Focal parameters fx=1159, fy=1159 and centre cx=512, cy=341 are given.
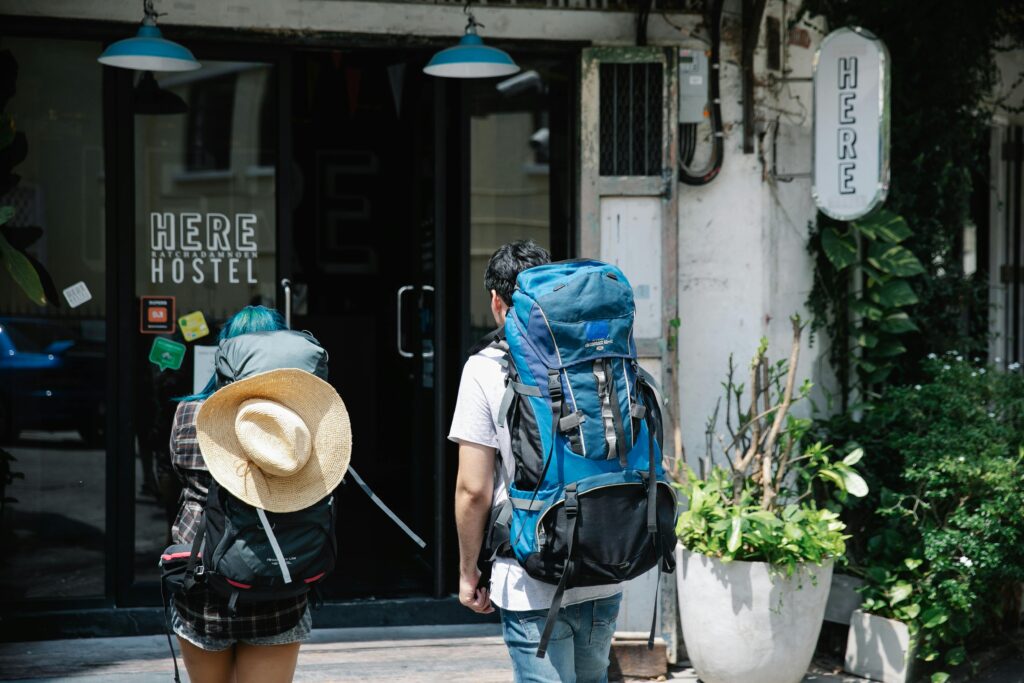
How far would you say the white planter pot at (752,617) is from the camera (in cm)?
489

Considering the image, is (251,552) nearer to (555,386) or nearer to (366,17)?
(555,386)

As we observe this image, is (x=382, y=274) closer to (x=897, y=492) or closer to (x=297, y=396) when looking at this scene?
(x=897, y=492)

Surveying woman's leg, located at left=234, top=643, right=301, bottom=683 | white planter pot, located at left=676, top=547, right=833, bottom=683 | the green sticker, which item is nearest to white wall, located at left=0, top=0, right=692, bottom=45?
the green sticker

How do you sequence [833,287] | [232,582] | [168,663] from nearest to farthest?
[232,582] < [168,663] < [833,287]

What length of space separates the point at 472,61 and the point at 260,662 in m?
2.78

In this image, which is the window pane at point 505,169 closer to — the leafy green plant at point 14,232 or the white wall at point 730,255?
the white wall at point 730,255

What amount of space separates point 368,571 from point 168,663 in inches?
60.9

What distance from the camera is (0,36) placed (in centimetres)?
536

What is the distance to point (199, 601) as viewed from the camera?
11.1ft

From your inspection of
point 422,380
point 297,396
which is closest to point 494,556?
point 297,396

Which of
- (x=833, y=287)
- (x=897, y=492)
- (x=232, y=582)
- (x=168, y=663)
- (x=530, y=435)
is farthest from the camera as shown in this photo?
(x=833, y=287)

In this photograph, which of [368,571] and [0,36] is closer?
[0,36]

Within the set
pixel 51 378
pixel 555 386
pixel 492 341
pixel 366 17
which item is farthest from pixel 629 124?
pixel 51 378

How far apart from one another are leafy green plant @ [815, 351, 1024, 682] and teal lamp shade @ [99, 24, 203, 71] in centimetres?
354
